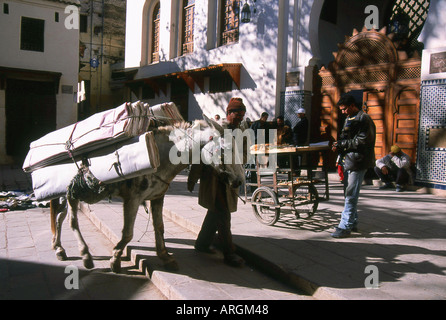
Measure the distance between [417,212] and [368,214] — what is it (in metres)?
0.91

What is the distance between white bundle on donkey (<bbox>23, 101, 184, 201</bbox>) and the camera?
3201mm

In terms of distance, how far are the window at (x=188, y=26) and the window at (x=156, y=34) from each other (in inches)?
97.7

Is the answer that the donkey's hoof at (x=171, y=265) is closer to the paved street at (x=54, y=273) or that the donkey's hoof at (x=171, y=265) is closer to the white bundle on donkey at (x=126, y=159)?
the white bundle on donkey at (x=126, y=159)

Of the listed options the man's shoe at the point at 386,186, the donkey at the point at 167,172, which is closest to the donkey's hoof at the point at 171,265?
the donkey at the point at 167,172

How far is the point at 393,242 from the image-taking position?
14.3ft

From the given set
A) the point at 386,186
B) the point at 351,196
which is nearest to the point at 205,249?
the point at 351,196

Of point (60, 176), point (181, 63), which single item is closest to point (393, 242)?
point (60, 176)

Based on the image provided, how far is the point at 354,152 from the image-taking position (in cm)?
452

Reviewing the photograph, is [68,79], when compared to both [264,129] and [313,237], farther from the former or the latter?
[313,237]

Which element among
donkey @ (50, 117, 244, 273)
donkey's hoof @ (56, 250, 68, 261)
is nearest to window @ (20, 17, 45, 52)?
donkey's hoof @ (56, 250, 68, 261)

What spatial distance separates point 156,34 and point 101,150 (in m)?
16.2

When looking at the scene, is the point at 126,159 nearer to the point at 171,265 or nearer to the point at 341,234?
the point at 171,265

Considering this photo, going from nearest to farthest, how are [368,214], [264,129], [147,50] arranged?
[368,214], [264,129], [147,50]

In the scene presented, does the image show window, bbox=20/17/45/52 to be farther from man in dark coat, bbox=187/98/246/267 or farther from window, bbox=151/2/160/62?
man in dark coat, bbox=187/98/246/267
